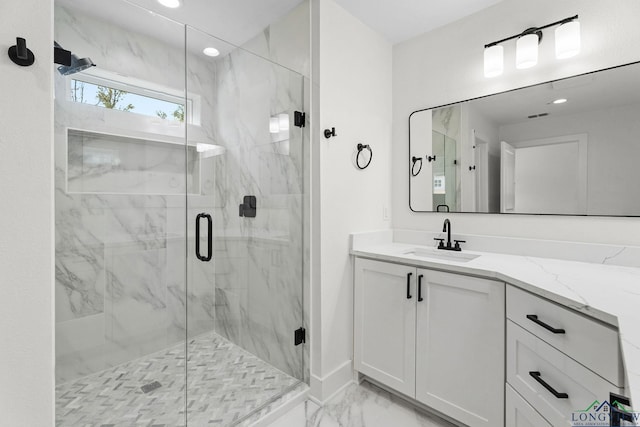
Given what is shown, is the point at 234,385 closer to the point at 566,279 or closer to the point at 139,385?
the point at 139,385

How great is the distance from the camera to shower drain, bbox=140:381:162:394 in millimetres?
1733

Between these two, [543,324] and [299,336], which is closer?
[543,324]

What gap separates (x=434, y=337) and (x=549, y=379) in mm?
587

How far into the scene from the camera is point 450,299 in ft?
5.26

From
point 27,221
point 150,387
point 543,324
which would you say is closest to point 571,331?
point 543,324

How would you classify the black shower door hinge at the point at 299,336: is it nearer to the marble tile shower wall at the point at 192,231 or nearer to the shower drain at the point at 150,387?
the marble tile shower wall at the point at 192,231

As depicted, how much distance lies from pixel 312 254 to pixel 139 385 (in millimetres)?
1285

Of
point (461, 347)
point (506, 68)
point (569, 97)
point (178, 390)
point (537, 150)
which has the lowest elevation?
point (178, 390)

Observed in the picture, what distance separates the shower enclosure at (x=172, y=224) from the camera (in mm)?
1538

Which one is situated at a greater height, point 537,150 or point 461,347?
point 537,150

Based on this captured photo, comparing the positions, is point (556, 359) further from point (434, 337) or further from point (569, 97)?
point (569, 97)

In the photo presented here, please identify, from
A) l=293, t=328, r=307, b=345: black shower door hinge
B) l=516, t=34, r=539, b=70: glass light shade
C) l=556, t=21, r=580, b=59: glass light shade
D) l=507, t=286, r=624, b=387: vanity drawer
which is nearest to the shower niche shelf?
l=293, t=328, r=307, b=345: black shower door hinge

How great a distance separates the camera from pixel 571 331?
1.03 m

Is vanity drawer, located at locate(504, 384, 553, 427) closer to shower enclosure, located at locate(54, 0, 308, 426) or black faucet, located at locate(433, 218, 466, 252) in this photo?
black faucet, located at locate(433, 218, 466, 252)
